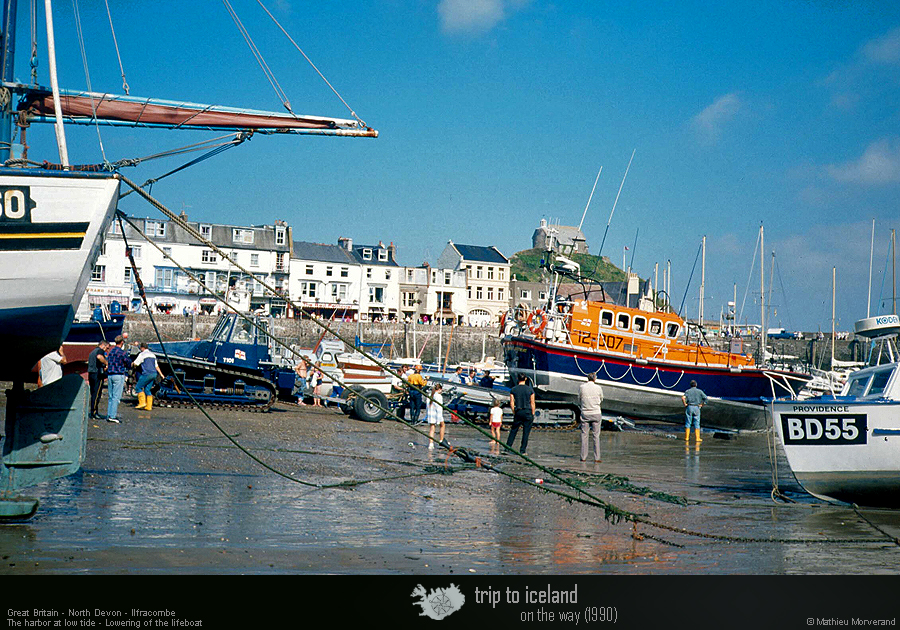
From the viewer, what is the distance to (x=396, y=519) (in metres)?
8.34

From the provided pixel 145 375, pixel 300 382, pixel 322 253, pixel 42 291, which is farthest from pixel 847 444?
pixel 322 253

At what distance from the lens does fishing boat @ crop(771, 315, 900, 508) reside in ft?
32.5

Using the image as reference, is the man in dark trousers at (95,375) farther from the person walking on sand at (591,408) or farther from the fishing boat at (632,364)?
the fishing boat at (632,364)

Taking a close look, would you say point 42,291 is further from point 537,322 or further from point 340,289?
point 340,289

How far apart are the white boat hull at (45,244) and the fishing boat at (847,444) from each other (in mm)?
8342

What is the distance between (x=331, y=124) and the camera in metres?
23.2

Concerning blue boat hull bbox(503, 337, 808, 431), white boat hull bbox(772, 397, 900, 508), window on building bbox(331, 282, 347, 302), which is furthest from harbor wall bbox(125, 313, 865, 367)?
white boat hull bbox(772, 397, 900, 508)

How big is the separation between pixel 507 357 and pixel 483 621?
2278 cm

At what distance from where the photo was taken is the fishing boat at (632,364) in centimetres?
2531

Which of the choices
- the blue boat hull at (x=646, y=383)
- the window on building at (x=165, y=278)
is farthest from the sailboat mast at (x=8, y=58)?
the window on building at (x=165, y=278)

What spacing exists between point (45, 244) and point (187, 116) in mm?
14724

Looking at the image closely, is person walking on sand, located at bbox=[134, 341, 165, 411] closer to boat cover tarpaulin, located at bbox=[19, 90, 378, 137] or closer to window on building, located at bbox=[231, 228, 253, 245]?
boat cover tarpaulin, located at bbox=[19, 90, 378, 137]

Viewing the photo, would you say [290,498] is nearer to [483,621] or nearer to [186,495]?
[186,495]

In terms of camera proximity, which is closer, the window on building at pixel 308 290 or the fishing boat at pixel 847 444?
the fishing boat at pixel 847 444
